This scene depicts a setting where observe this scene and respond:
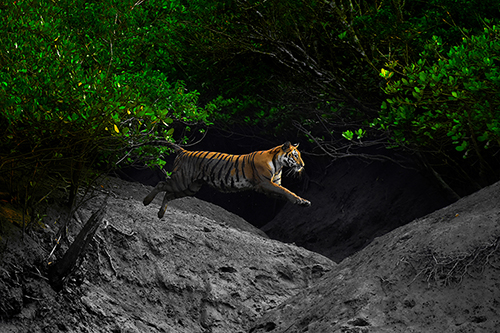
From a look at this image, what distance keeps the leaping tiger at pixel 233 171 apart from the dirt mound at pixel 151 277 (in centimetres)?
99

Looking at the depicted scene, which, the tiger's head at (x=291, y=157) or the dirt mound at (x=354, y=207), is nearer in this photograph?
the tiger's head at (x=291, y=157)

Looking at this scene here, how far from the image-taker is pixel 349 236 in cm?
1335

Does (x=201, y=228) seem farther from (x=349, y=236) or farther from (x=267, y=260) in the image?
(x=349, y=236)

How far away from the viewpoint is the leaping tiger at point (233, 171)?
7918 mm

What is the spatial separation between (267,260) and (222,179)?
6.77 feet

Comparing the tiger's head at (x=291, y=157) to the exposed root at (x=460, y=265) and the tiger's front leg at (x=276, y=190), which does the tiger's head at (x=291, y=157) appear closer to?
the tiger's front leg at (x=276, y=190)

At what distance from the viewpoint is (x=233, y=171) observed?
8258mm

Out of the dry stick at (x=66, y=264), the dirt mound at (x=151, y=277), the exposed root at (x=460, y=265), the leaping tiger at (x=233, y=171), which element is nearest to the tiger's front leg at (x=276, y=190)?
the leaping tiger at (x=233, y=171)

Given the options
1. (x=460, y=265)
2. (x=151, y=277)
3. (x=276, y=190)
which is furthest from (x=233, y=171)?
(x=460, y=265)

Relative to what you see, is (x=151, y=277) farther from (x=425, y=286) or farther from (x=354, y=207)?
(x=354, y=207)

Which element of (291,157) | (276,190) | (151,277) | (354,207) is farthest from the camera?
(354,207)

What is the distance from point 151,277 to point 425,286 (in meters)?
4.22

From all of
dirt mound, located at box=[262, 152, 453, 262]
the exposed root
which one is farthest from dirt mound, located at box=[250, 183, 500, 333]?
dirt mound, located at box=[262, 152, 453, 262]

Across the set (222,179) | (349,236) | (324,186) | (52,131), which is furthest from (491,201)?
(324,186)
